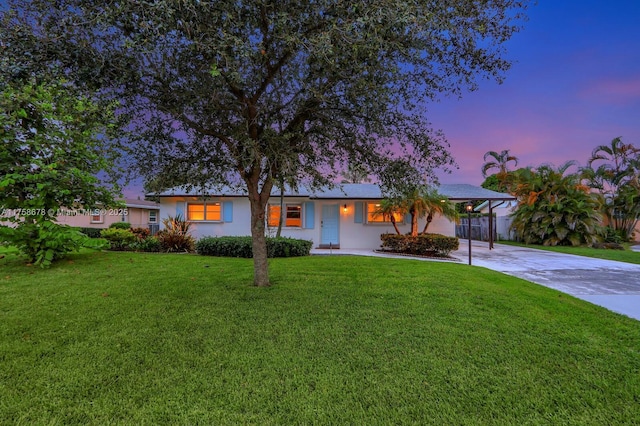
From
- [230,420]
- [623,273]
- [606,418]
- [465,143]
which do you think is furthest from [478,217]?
[230,420]

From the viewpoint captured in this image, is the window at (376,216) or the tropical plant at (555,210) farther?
the tropical plant at (555,210)

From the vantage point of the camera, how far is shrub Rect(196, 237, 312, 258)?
1047 cm

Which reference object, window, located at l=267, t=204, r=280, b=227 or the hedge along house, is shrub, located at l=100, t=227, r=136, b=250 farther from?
window, located at l=267, t=204, r=280, b=227

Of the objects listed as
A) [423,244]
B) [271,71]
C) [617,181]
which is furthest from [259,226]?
[617,181]

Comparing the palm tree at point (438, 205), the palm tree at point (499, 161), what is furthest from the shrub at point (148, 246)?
the palm tree at point (499, 161)

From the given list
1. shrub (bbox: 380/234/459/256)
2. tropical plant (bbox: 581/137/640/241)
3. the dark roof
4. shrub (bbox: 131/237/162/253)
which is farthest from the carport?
shrub (bbox: 131/237/162/253)

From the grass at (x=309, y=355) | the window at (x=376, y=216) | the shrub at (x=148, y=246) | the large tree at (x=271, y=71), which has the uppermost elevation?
the large tree at (x=271, y=71)

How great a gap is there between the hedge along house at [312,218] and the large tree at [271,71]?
7946 mm

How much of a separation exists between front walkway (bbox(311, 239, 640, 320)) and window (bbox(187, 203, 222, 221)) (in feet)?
37.4

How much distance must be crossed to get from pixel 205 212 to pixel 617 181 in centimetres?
2642

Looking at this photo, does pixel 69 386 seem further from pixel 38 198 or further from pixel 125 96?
pixel 38 198

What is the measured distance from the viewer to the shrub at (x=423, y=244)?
468 inches

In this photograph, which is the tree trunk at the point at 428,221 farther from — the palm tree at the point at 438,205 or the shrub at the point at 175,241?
the shrub at the point at 175,241

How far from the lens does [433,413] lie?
234cm
